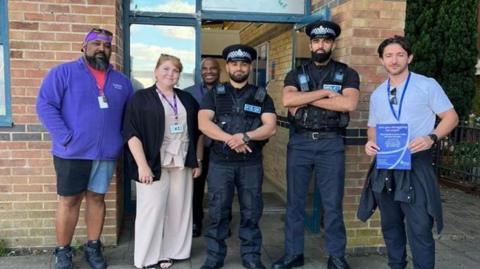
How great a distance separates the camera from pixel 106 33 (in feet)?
12.2

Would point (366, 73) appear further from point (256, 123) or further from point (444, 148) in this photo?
point (444, 148)

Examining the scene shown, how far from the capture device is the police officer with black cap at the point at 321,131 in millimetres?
3707

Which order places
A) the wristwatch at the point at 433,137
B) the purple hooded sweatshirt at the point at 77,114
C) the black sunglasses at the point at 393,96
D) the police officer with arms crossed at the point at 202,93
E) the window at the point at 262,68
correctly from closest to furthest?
the wristwatch at the point at 433,137 < the black sunglasses at the point at 393,96 < the purple hooded sweatshirt at the point at 77,114 < the police officer with arms crossed at the point at 202,93 < the window at the point at 262,68

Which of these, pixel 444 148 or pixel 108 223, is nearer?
pixel 108 223

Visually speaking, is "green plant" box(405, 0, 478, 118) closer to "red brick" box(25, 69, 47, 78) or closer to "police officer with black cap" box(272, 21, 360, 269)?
"police officer with black cap" box(272, 21, 360, 269)

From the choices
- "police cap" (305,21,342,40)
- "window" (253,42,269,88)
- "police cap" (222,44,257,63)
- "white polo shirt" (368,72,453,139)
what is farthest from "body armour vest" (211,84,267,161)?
"window" (253,42,269,88)

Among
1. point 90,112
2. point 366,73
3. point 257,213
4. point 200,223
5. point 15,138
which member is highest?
point 366,73

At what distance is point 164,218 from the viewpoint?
395 cm

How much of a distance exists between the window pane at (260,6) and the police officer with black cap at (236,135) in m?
1.50

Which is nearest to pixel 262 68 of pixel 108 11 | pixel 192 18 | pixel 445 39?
pixel 192 18

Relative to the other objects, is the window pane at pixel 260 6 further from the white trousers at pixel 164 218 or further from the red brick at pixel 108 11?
the white trousers at pixel 164 218

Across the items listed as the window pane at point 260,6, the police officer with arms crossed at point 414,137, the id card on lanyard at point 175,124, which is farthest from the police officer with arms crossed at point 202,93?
the police officer with arms crossed at point 414,137

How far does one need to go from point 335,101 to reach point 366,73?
0.82 m

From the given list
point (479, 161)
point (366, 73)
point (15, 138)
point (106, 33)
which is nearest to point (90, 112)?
point (106, 33)
